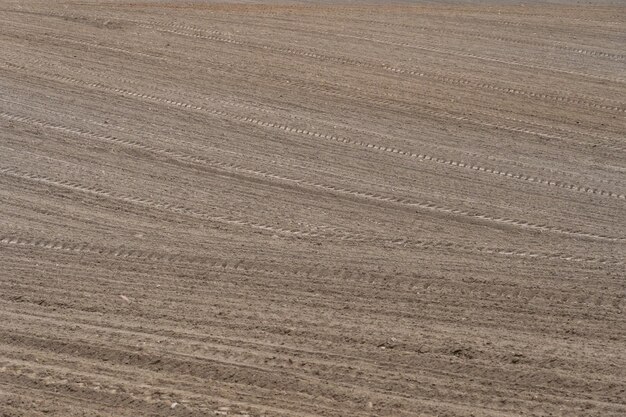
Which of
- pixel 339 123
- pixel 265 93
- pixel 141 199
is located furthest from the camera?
pixel 265 93

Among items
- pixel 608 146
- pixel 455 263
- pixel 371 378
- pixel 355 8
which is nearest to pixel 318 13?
pixel 355 8

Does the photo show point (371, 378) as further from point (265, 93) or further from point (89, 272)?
point (265, 93)

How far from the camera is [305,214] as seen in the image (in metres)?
11.1

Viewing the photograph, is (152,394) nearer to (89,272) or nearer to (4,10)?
(89,272)

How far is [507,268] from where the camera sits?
1012 centimetres

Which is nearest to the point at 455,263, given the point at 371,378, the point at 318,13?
the point at 371,378

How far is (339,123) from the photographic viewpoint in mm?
13812

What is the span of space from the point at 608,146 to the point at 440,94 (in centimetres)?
230

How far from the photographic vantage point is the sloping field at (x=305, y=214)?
8133mm

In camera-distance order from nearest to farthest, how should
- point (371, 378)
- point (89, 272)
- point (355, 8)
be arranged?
1. point (371, 378)
2. point (89, 272)
3. point (355, 8)

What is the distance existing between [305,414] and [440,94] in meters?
8.16

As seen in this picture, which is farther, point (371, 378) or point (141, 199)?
point (141, 199)

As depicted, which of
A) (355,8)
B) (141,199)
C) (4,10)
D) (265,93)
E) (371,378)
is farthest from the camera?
(355,8)

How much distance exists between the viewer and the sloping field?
8133mm
